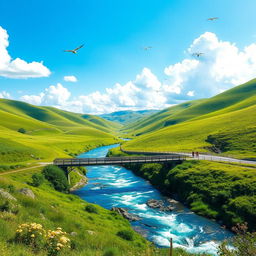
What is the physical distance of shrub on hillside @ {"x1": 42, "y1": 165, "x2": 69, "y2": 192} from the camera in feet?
169

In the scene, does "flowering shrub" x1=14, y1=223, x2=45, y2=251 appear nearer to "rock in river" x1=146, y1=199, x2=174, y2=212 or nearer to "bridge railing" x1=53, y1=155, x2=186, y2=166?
"rock in river" x1=146, y1=199, x2=174, y2=212

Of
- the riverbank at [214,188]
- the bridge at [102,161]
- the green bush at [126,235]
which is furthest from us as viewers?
the bridge at [102,161]

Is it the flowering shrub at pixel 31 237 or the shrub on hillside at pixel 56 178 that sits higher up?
the flowering shrub at pixel 31 237

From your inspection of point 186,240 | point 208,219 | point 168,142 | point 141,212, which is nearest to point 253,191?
point 208,219

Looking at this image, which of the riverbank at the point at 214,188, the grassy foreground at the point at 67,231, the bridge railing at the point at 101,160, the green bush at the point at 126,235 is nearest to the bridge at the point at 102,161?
the bridge railing at the point at 101,160

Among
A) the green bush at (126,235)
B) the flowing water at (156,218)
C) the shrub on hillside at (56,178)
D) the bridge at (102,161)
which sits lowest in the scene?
the flowing water at (156,218)

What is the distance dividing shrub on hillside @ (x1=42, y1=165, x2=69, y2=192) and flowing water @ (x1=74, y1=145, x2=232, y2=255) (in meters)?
5.08

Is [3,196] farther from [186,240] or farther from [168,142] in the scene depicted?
[168,142]

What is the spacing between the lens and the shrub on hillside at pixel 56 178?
5162 centimetres

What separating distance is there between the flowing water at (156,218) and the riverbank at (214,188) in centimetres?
242

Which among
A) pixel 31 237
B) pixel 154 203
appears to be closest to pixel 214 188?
pixel 154 203

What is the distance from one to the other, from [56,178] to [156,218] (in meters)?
27.0

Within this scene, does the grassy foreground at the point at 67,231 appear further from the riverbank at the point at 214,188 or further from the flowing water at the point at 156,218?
the riverbank at the point at 214,188

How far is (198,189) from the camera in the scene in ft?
164
